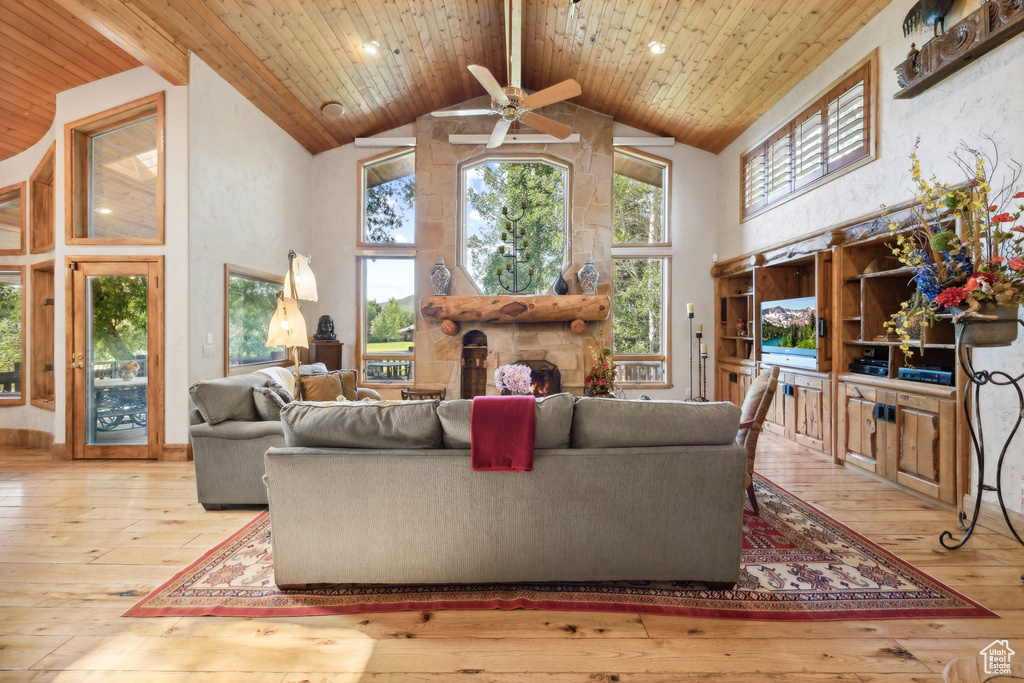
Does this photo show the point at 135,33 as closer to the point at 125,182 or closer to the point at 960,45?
the point at 125,182

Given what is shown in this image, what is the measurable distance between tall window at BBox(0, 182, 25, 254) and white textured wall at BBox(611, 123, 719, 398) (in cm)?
751

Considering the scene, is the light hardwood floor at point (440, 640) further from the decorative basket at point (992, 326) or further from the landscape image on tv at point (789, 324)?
the landscape image on tv at point (789, 324)

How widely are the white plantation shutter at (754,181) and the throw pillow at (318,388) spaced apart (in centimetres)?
544

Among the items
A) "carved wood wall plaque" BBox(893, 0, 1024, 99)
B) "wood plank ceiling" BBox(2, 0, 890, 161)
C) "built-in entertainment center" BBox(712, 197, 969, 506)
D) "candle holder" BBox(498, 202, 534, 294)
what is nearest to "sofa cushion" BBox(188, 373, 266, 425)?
"wood plank ceiling" BBox(2, 0, 890, 161)

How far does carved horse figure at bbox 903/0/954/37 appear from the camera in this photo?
3.36 m

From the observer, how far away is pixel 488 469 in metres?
2.15

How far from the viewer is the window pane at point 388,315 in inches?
290

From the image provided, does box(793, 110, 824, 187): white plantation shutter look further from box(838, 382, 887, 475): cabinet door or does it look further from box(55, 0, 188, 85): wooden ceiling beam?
box(55, 0, 188, 85): wooden ceiling beam

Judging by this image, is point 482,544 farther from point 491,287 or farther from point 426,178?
point 426,178

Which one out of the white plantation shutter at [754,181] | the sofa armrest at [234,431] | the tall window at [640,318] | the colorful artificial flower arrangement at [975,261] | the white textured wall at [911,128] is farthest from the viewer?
the tall window at [640,318]

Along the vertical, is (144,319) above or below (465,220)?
below

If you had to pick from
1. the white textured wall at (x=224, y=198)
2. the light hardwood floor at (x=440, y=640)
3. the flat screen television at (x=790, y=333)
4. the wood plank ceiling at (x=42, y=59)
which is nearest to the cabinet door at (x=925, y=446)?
the light hardwood floor at (x=440, y=640)

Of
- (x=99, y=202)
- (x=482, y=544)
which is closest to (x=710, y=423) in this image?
(x=482, y=544)

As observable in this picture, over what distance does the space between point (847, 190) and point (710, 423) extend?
354 centimetres
